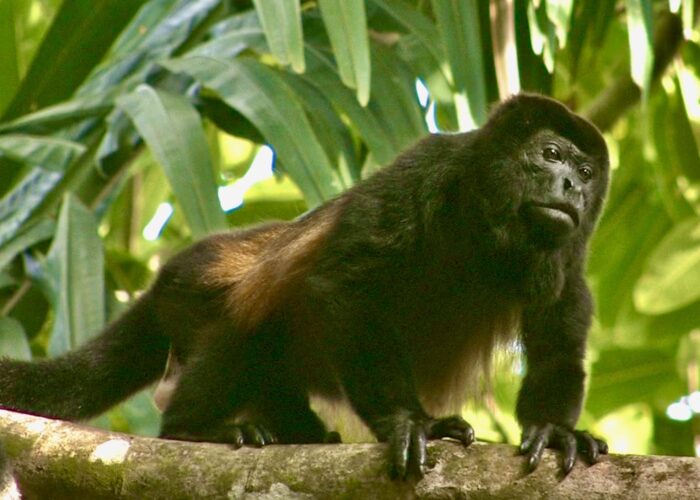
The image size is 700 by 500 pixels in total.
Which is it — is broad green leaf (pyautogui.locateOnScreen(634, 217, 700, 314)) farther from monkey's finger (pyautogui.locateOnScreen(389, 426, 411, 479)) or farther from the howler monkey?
monkey's finger (pyautogui.locateOnScreen(389, 426, 411, 479))

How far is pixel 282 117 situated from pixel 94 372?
0.92m

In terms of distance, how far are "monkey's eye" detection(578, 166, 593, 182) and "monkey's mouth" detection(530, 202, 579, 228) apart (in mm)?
181

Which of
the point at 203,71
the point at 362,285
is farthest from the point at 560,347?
the point at 203,71

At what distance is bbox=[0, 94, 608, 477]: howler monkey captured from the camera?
9.30 ft

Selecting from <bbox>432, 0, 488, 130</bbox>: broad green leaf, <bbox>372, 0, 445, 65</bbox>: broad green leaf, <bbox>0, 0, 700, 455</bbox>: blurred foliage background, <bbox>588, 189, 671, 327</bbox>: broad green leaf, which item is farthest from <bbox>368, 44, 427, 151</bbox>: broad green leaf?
<bbox>588, 189, 671, 327</bbox>: broad green leaf

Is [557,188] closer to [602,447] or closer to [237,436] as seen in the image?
[602,447]

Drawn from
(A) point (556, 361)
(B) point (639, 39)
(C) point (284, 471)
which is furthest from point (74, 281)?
(B) point (639, 39)

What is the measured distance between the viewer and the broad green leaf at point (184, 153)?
8.95 feet

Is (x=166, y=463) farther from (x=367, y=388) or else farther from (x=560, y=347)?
(x=560, y=347)

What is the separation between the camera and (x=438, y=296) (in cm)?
300

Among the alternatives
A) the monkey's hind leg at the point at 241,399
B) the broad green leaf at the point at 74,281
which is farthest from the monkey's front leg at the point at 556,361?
the broad green leaf at the point at 74,281

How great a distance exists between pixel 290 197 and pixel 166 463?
2.26m

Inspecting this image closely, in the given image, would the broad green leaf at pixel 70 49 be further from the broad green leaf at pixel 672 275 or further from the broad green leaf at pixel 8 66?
the broad green leaf at pixel 672 275

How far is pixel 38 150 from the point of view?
9.70ft
